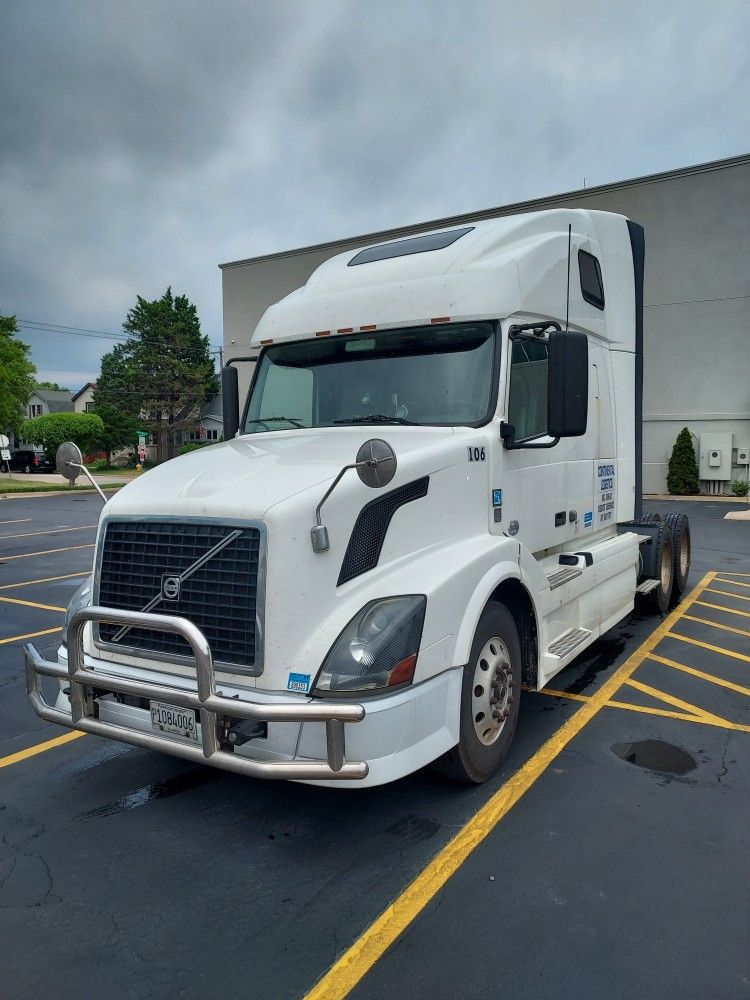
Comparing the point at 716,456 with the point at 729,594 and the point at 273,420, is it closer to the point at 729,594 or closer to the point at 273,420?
the point at 729,594

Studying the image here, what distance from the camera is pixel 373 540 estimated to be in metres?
3.55

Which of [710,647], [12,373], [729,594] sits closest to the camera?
[710,647]

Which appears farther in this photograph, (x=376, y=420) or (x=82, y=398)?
(x=82, y=398)

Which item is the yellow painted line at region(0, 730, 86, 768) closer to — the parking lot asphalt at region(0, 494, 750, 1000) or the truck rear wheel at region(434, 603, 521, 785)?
the parking lot asphalt at region(0, 494, 750, 1000)

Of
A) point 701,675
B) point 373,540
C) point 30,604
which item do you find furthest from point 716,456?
point 373,540

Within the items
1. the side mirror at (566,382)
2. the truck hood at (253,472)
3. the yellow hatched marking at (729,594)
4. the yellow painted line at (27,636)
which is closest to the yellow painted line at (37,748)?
the truck hood at (253,472)

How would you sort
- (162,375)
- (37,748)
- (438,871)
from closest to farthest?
1. (438,871)
2. (37,748)
3. (162,375)

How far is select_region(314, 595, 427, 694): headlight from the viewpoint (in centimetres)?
317

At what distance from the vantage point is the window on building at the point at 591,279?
5.68m

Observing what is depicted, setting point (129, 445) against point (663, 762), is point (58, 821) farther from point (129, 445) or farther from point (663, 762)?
point (129, 445)

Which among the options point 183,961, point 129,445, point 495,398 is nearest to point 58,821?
point 183,961

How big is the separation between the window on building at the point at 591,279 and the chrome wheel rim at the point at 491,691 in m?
3.04

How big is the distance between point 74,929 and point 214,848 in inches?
28.9

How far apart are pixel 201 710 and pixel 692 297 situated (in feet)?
80.3
